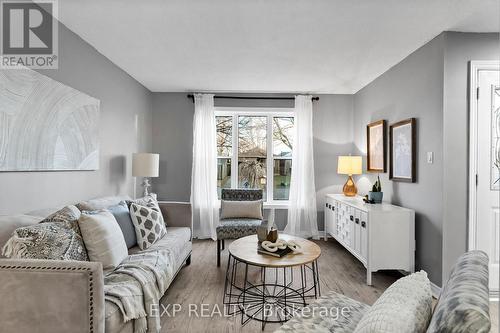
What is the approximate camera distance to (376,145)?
3.95 m

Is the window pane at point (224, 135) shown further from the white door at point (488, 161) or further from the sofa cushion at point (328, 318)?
the sofa cushion at point (328, 318)

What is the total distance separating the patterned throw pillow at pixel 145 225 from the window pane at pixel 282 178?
2.55 m

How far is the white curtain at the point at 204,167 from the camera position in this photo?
15.5 ft

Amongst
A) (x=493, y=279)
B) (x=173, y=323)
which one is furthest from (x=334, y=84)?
(x=173, y=323)

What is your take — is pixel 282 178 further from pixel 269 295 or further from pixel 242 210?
pixel 269 295

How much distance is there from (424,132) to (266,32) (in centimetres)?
188

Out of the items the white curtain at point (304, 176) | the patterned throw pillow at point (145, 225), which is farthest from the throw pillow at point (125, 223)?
the white curtain at point (304, 176)

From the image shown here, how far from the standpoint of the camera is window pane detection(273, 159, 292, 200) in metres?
5.02

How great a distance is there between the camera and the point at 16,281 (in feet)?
4.79

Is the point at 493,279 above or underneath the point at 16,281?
underneath

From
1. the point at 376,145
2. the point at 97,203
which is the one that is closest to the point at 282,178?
the point at 376,145

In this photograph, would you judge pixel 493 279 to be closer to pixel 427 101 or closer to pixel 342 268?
pixel 342 268

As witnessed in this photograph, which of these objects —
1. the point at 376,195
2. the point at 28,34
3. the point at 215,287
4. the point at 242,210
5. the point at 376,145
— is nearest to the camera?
the point at 28,34

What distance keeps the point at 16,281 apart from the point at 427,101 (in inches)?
138
